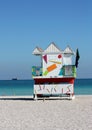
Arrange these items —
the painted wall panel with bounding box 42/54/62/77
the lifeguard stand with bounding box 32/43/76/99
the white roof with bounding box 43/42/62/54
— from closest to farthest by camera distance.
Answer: the lifeguard stand with bounding box 32/43/76/99 → the painted wall panel with bounding box 42/54/62/77 → the white roof with bounding box 43/42/62/54

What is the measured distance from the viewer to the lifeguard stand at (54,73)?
25766 millimetres

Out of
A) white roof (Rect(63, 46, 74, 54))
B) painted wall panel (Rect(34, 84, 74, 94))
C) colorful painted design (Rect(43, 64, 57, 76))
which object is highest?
white roof (Rect(63, 46, 74, 54))

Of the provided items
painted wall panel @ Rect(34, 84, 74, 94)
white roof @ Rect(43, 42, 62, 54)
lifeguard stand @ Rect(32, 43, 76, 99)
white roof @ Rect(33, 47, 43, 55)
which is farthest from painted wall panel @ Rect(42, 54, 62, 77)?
painted wall panel @ Rect(34, 84, 74, 94)

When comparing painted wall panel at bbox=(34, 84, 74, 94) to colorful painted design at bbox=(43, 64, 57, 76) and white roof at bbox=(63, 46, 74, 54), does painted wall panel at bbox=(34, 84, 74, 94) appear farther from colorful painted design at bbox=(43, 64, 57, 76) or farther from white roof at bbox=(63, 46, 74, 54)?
white roof at bbox=(63, 46, 74, 54)

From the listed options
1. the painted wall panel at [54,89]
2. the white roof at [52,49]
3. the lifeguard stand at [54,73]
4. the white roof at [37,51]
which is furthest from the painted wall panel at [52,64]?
the painted wall panel at [54,89]

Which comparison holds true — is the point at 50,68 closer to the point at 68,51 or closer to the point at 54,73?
the point at 54,73

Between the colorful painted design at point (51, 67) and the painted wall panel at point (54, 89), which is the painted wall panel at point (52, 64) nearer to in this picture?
the colorful painted design at point (51, 67)

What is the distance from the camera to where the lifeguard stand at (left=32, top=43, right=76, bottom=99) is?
25766mm

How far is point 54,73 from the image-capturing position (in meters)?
25.9

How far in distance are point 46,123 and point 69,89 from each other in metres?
11.9

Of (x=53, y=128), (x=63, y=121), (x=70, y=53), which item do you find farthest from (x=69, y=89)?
(x=53, y=128)

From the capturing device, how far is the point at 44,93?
26016mm

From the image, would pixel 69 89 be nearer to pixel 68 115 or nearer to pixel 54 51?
pixel 54 51

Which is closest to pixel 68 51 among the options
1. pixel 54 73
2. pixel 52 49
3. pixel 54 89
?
pixel 52 49
